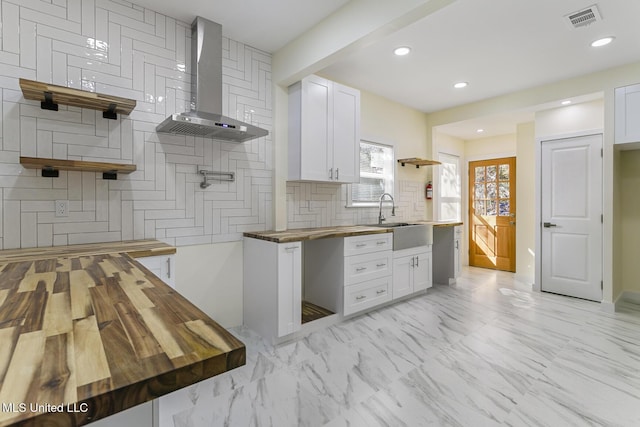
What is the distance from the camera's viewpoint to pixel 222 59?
9.49 ft

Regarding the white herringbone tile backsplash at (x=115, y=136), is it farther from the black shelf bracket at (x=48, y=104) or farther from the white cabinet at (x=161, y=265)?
the white cabinet at (x=161, y=265)

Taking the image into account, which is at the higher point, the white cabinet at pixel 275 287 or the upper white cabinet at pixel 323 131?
the upper white cabinet at pixel 323 131

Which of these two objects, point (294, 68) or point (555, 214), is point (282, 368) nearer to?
point (294, 68)

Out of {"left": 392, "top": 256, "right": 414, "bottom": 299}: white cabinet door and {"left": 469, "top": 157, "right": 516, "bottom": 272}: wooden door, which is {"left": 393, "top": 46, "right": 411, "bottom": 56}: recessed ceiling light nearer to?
{"left": 392, "top": 256, "right": 414, "bottom": 299}: white cabinet door

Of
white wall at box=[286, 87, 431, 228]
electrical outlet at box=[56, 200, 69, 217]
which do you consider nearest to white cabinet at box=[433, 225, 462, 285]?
white wall at box=[286, 87, 431, 228]

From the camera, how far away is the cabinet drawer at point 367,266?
3.11m

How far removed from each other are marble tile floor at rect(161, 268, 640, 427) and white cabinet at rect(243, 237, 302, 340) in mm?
166

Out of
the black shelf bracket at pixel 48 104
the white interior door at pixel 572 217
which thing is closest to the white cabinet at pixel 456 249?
the white interior door at pixel 572 217

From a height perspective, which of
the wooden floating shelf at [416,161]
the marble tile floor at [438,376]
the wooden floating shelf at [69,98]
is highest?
the wooden floating shelf at [416,161]

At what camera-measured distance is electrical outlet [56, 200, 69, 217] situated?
2164mm

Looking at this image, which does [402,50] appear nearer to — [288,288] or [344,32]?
[344,32]

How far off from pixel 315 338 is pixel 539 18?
3.30m

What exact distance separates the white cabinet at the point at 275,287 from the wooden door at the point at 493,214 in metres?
4.47

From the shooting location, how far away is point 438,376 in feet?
7.13
